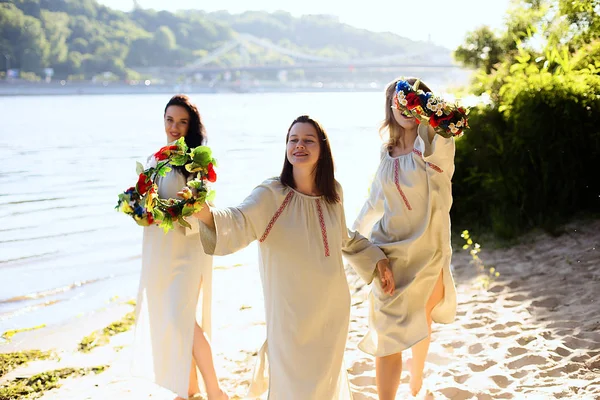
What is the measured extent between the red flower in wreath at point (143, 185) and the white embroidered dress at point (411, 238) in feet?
4.22

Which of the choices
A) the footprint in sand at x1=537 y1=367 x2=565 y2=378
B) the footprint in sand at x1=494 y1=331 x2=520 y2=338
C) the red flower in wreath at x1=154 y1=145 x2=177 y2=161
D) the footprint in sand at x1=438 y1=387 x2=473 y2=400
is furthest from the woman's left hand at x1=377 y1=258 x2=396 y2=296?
the footprint in sand at x1=494 y1=331 x2=520 y2=338

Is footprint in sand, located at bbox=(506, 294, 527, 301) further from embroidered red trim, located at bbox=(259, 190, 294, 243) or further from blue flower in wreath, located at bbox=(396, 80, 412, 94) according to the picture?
embroidered red trim, located at bbox=(259, 190, 294, 243)

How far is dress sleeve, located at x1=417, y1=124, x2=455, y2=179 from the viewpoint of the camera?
11.8 ft

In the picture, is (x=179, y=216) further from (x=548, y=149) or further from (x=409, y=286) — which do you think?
(x=548, y=149)

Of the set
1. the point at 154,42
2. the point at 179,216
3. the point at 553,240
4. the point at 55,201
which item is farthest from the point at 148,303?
the point at 154,42

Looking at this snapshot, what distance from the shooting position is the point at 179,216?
2914 mm

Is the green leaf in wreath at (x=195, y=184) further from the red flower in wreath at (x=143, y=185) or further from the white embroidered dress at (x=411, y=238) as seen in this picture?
the white embroidered dress at (x=411, y=238)

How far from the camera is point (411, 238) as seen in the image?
12.2ft

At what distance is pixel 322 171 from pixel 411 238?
26.4 inches

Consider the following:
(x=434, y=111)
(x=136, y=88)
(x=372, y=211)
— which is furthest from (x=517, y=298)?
A: (x=136, y=88)

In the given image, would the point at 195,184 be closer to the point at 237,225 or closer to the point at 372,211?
the point at 237,225

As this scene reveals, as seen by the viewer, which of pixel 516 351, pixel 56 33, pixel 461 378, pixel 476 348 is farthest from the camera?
pixel 56 33

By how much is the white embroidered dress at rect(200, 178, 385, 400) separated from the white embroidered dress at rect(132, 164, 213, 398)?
2.42 feet

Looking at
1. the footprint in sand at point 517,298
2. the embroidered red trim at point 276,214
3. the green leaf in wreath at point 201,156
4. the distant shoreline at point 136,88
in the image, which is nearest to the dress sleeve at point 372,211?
the embroidered red trim at point 276,214
